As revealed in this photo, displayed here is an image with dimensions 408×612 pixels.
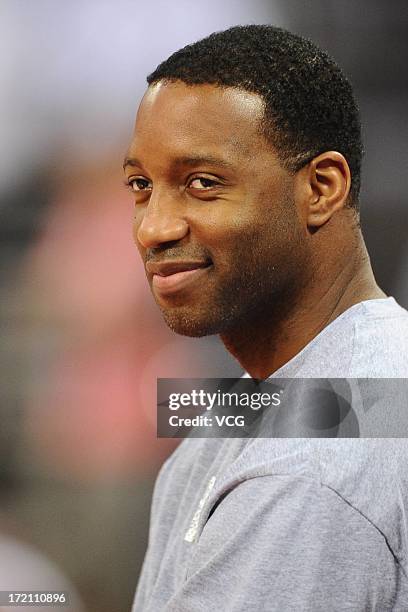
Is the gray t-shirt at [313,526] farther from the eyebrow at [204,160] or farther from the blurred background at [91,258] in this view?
the blurred background at [91,258]

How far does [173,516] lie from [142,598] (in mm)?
100

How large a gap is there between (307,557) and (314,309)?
269 mm

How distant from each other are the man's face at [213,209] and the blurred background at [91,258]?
1.34 feet

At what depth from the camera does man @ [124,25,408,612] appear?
2.03 ft

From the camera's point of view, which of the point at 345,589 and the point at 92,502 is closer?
the point at 345,589

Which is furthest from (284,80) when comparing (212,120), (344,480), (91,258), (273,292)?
(91,258)

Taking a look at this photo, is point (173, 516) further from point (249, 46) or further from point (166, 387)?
point (249, 46)

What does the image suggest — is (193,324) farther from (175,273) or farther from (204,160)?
(204,160)

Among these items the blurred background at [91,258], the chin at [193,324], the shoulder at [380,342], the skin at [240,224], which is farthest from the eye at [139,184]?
the blurred background at [91,258]

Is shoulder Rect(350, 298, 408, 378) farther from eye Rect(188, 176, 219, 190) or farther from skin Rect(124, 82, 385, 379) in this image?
eye Rect(188, 176, 219, 190)

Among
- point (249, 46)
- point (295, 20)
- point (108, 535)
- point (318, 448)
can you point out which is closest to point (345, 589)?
point (318, 448)

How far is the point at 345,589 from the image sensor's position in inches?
24.4

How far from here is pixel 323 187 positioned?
2.57ft

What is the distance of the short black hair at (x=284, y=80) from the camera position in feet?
2.47
